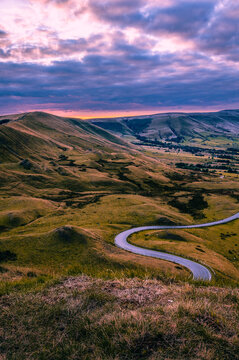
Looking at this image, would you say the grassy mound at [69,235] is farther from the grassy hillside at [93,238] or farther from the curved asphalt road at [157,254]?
the curved asphalt road at [157,254]

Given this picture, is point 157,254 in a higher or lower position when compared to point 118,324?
lower

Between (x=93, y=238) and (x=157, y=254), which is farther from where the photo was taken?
(x=157, y=254)

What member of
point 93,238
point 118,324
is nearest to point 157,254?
point 93,238

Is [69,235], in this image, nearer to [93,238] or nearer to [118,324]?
[93,238]

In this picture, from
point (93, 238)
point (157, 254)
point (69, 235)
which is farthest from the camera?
point (157, 254)

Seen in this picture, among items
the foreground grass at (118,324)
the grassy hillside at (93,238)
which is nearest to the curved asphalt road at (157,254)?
the grassy hillside at (93,238)

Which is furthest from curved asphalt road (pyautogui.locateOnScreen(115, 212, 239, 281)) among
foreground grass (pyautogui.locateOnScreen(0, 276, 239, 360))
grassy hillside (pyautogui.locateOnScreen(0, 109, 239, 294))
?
foreground grass (pyautogui.locateOnScreen(0, 276, 239, 360))

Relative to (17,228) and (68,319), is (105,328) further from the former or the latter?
(17,228)

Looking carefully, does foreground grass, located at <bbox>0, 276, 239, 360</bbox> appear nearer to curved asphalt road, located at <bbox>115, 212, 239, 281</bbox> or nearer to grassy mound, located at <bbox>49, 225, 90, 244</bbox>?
curved asphalt road, located at <bbox>115, 212, 239, 281</bbox>

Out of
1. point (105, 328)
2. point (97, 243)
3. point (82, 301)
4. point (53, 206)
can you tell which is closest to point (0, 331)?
point (82, 301)
